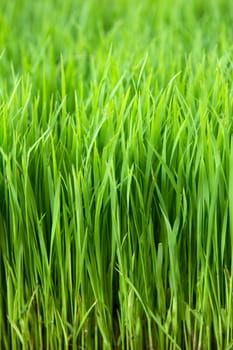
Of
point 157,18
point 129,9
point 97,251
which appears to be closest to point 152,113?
point 97,251

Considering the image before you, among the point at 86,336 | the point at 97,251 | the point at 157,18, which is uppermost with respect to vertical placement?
the point at 157,18

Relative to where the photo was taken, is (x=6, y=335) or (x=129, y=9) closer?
(x=6, y=335)

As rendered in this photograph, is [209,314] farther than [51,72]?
No

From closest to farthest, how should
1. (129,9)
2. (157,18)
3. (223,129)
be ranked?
(223,129) < (157,18) < (129,9)

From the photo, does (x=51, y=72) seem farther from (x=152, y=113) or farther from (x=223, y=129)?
(x=223, y=129)

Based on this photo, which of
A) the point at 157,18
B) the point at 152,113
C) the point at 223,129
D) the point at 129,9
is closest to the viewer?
the point at 223,129

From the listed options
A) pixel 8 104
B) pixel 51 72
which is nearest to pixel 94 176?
pixel 8 104

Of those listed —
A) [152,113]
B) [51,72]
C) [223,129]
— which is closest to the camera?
[223,129]

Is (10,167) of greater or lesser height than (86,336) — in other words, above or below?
above

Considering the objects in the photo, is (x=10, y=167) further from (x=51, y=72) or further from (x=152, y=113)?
(x=51, y=72)

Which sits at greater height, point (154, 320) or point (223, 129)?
point (223, 129)
